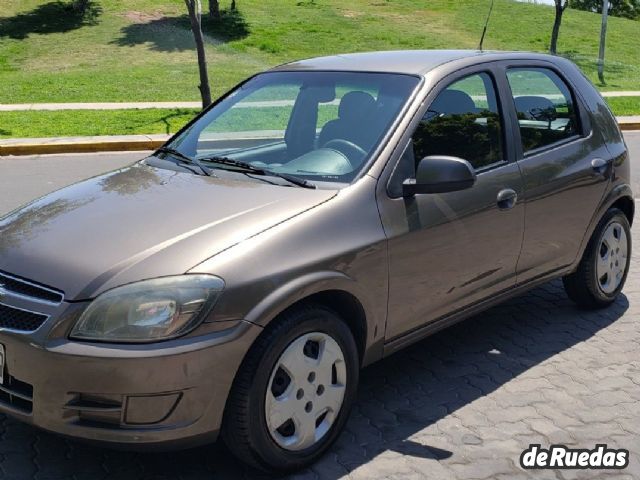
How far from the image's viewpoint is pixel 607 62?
32.8 m

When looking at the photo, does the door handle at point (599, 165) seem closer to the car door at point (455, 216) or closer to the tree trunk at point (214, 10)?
the car door at point (455, 216)

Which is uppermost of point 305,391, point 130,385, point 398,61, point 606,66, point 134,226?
point 398,61

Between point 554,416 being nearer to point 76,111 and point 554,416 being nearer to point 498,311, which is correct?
point 498,311

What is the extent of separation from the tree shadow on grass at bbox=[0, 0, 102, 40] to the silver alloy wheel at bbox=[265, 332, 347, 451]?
31.4m

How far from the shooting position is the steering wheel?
3.71m

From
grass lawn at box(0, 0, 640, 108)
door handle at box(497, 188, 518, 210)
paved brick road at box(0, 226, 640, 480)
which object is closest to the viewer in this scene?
paved brick road at box(0, 226, 640, 480)

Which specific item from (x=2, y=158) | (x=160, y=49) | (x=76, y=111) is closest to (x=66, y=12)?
(x=160, y=49)

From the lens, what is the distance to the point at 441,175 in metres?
3.57

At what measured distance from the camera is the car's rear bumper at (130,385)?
110 inches

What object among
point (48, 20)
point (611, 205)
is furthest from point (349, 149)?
point (48, 20)

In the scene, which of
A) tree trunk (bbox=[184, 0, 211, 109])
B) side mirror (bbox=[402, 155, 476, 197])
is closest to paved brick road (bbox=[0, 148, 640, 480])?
side mirror (bbox=[402, 155, 476, 197])

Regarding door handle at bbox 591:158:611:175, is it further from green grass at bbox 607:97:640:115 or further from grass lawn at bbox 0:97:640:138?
green grass at bbox 607:97:640:115

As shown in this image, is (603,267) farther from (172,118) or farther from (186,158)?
(172,118)

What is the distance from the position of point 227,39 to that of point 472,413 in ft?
99.0
